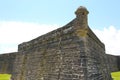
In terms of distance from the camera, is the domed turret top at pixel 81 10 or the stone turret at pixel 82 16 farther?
the domed turret top at pixel 81 10

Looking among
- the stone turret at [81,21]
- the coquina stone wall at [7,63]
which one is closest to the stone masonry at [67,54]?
the stone turret at [81,21]

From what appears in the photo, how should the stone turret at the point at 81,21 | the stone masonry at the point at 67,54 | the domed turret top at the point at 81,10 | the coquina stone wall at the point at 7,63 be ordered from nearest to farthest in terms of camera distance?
the stone masonry at the point at 67,54, the stone turret at the point at 81,21, the domed turret top at the point at 81,10, the coquina stone wall at the point at 7,63

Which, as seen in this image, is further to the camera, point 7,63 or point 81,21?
point 7,63

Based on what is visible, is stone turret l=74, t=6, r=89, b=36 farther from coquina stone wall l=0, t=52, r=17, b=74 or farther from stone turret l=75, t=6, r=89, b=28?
coquina stone wall l=0, t=52, r=17, b=74

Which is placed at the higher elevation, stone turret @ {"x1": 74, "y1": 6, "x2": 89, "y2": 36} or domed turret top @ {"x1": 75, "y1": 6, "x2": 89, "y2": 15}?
domed turret top @ {"x1": 75, "y1": 6, "x2": 89, "y2": 15}

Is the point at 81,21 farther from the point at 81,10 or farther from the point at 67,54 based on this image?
the point at 67,54

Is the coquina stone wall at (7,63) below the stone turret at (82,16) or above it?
below

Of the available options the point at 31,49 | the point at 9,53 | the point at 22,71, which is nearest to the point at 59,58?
the point at 31,49

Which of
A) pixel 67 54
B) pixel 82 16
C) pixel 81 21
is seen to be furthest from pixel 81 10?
pixel 67 54

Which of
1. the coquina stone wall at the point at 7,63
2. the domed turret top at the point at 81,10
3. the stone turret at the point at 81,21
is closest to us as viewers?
the stone turret at the point at 81,21

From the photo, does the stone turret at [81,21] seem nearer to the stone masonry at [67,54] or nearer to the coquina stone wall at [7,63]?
the stone masonry at [67,54]

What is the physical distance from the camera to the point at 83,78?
8.52 meters

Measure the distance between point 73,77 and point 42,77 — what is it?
330 centimetres

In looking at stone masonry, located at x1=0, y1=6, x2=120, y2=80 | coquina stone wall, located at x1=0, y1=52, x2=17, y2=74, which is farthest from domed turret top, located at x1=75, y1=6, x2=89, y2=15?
coquina stone wall, located at x1=0, y1=52, x2=17, y2=74
